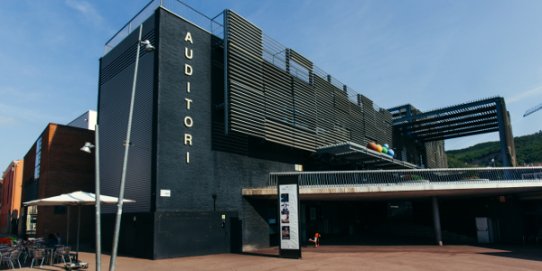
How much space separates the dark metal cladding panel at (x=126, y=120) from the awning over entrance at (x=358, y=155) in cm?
1360

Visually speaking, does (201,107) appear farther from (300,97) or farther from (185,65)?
(300,97)

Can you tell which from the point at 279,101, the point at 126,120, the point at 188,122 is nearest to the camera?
the point at 188,122

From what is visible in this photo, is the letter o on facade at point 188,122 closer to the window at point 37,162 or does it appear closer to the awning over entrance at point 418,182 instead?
the awning over entrance at point 418,182

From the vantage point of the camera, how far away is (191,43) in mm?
23188

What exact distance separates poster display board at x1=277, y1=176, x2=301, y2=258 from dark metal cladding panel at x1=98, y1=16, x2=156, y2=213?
6966mm

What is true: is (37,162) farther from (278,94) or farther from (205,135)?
(278,94)

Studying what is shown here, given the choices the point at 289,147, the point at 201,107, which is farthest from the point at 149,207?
the point at 289,147

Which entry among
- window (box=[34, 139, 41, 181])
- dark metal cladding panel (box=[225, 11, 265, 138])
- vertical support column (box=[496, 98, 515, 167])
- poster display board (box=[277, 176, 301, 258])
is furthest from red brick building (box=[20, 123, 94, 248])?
vertical support column (box=[496, 98, 515, 167])

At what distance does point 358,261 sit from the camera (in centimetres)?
1809

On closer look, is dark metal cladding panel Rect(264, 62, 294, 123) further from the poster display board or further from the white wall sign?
the white wall sign

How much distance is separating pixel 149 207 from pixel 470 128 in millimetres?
38813

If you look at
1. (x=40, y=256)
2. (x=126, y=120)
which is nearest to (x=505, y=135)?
(x=126, y=120)

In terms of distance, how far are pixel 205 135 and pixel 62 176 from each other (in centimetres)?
1331

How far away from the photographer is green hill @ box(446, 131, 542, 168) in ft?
333
